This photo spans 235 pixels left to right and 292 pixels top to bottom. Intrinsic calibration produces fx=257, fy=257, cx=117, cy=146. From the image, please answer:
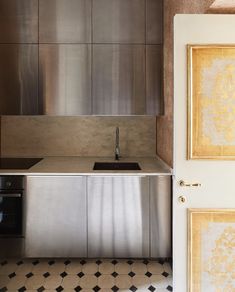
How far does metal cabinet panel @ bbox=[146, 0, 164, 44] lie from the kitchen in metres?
0.01

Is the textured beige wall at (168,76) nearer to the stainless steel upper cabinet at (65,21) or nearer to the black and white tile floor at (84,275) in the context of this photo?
the stainless steel upper cabinet at (65,21)

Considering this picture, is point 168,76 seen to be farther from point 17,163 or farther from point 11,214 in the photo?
point 11,214

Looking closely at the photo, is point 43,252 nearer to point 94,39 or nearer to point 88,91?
point 88,91

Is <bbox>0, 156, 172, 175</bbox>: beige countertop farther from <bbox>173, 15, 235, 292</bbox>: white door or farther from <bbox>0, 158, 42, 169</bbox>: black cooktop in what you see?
<bbox>173, 15, 235, 292</bbox>: white door

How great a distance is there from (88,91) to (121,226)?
135cm

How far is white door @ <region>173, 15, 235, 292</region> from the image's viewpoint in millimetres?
1613

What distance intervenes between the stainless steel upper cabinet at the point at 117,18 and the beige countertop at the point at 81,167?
1.28m

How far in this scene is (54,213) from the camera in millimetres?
2324

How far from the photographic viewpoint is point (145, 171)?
2330 mm

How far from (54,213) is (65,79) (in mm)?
1308

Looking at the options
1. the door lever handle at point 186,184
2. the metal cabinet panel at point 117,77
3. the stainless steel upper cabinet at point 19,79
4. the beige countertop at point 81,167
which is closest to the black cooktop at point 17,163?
the beige countertop at point 81,167

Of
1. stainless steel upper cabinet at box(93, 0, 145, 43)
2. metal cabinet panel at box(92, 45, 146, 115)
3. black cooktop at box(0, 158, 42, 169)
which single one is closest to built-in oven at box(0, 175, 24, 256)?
black cooktop at box(0, 158, 42, 169)

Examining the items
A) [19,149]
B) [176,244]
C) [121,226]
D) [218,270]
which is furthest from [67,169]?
[218,270]

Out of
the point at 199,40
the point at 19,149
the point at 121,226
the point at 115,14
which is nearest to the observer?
the point at 199,40
